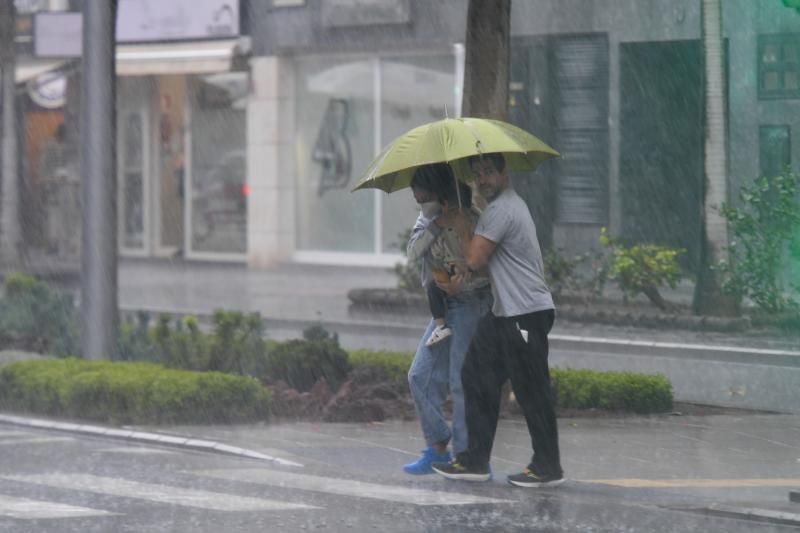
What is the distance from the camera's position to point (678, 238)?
22.4 metres

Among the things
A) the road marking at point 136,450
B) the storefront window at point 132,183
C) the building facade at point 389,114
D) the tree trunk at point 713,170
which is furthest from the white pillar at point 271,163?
the road marking at point 136,450

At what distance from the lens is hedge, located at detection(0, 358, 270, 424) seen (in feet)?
36.2

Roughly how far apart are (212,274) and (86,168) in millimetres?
13799

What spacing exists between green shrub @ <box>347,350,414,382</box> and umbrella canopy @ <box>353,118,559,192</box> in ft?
10.8

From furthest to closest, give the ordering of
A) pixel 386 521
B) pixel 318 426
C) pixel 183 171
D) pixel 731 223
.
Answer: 1. pixel 183 171
2. pixel 731 223
3. pixel 318 426
4. pixel 386 521

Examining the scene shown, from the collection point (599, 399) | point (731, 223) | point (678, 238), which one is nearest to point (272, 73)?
point (678, 238)

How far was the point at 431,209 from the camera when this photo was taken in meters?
8.94

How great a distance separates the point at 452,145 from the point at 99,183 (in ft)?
15.6

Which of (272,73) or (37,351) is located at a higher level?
(272,73)

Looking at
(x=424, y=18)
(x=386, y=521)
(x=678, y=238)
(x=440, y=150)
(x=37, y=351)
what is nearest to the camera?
(x=386, y=521)

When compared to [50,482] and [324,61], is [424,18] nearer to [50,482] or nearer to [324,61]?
[324,61]

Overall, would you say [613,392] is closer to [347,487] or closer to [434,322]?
[434,322]

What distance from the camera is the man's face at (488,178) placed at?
28.6ft

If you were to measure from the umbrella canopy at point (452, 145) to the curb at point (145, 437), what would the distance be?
1854 millimetres
